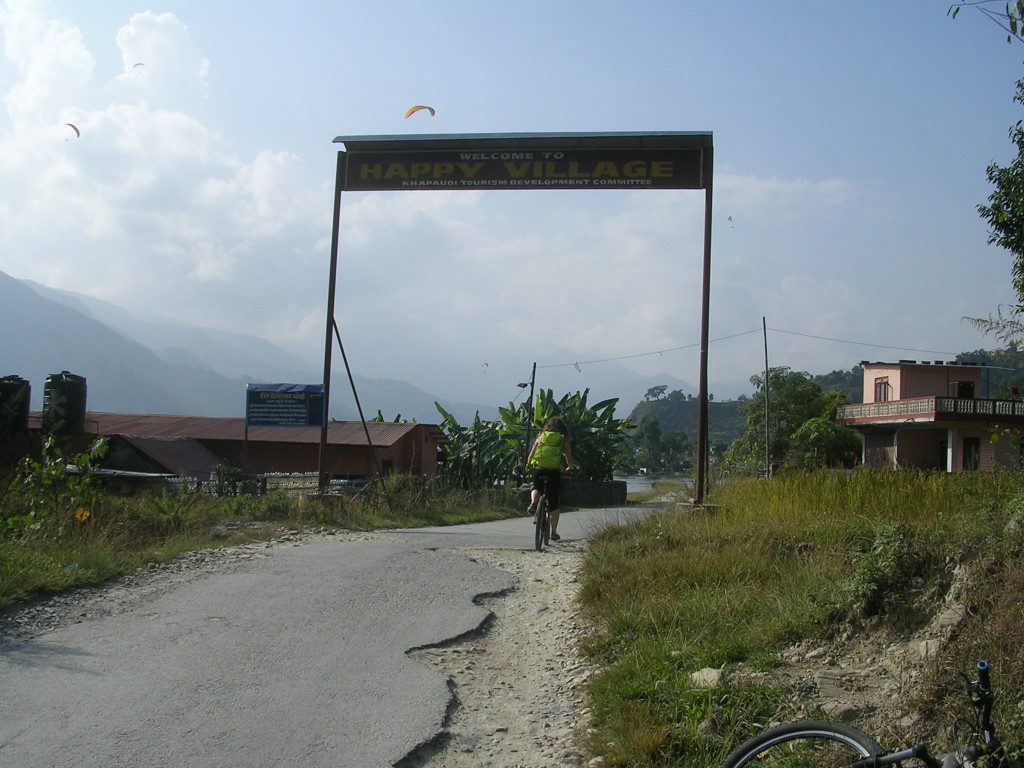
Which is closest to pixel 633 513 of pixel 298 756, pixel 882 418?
pixel 298 756

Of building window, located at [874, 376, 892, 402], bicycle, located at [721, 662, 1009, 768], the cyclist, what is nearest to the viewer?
bicycle, located at [721, 662, 1009, 768]

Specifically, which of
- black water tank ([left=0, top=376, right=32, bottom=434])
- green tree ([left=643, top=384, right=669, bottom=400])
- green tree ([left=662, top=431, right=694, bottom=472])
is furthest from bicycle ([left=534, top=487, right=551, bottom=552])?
green tree ([left=643, top=384, right=669, bottom=400])

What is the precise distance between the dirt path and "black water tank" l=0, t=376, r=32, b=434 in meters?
12.4

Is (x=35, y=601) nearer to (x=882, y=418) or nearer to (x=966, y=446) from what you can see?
(x=966, y=446)

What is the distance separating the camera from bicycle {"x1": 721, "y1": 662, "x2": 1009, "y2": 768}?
105 inches

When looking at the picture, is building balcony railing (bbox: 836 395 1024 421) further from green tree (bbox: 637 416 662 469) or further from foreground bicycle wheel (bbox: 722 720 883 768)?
foreground bicycle wheel (bbox: 722 720 883 768)

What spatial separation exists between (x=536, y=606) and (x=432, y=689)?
7.79ft

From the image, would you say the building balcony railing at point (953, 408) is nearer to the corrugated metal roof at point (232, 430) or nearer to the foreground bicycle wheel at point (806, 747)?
the corrugated metal roof at point (232, 430)

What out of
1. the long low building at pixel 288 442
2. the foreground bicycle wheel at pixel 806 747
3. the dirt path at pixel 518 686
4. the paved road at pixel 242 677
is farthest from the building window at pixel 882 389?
the foreground bicycle wheel at pixel 806 747

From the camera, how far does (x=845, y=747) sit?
324 cm

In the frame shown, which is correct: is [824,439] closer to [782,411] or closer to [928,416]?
[928,416]

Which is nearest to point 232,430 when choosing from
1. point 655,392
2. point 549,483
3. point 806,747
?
point 549,483

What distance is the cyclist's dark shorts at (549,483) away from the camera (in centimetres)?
1069

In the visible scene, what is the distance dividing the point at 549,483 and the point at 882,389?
4303cm
